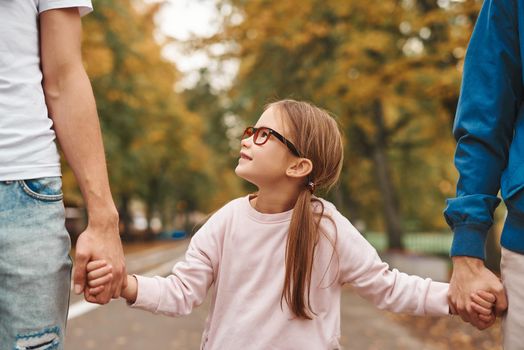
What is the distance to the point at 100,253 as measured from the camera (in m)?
2.10

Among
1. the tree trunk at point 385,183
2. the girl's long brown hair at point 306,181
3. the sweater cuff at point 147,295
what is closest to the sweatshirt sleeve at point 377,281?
the girl's long brown hair at point 306,181

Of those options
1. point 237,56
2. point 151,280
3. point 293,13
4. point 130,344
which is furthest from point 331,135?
point 237,56

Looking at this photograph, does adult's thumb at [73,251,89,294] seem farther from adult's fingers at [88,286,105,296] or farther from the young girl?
the young girl

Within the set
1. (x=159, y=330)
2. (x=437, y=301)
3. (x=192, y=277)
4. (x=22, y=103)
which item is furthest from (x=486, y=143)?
(x=159, y=330)

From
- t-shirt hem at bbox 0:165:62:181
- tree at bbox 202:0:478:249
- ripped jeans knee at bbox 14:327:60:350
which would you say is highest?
t-shirt hem at bbox 0:165:62:181

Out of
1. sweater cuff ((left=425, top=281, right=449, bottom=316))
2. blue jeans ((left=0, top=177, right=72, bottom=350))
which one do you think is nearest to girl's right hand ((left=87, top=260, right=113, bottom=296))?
blue jeans ((left=0, top=177, right=72, bottom=350))

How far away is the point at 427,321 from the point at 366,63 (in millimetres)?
4643

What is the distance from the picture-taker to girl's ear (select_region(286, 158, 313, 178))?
2.45 m

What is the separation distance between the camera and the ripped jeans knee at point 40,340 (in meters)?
1.85

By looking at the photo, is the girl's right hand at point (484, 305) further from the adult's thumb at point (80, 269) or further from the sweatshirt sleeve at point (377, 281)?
the adult's thumb at point (80, 269)

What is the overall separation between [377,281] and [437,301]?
215 mm

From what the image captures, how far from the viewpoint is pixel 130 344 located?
7.84m

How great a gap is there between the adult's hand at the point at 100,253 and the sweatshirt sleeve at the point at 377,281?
77 centimetres

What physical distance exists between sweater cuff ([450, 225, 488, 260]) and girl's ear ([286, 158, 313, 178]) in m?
0.57
